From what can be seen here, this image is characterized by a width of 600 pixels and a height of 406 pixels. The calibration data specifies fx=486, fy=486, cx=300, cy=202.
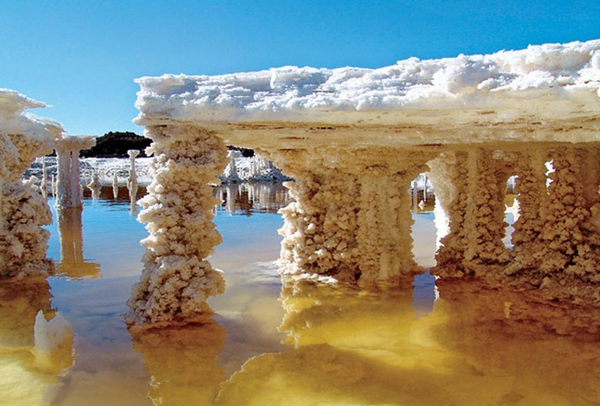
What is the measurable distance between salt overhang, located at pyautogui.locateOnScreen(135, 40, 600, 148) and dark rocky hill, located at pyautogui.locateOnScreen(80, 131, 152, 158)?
56470mm

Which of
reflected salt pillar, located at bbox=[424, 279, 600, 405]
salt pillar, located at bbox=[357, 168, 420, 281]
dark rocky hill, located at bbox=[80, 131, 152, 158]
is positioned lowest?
reflected salt pillar, located at bbox=[424, 279, 600, 405]

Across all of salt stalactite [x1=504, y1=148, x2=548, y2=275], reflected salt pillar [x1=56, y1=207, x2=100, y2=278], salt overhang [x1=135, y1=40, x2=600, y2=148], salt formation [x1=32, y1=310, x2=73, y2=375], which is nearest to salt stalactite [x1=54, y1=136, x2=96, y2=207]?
reflected salt pillar [x1=56, y1=207, x2=100, y2=278]

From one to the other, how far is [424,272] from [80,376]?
19.3ft

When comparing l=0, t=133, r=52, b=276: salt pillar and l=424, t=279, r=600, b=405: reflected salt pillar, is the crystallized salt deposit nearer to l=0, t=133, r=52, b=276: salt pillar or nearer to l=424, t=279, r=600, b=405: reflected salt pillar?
l=424, t=279, r=600, b=405: reflected salt pillar

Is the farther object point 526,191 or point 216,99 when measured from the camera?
point 526,191

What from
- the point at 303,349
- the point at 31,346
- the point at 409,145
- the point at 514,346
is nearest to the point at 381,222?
→ the point at 409,145

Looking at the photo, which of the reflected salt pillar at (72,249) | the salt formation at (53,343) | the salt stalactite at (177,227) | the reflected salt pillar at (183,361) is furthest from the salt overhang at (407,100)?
the reflected salt pillar at (72,249)

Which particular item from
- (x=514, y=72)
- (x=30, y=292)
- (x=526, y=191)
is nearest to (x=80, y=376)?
(x=30, y=292)

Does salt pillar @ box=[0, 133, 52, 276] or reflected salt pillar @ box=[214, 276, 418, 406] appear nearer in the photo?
reflected salt pillar @ box=[214, 276, 418, 406]

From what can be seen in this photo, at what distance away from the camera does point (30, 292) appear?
7441mm

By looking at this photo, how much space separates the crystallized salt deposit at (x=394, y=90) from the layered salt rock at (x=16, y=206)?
385cm

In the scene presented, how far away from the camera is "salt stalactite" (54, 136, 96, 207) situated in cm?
1859

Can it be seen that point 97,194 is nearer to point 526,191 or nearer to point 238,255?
point 238,255

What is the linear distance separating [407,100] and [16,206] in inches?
271
